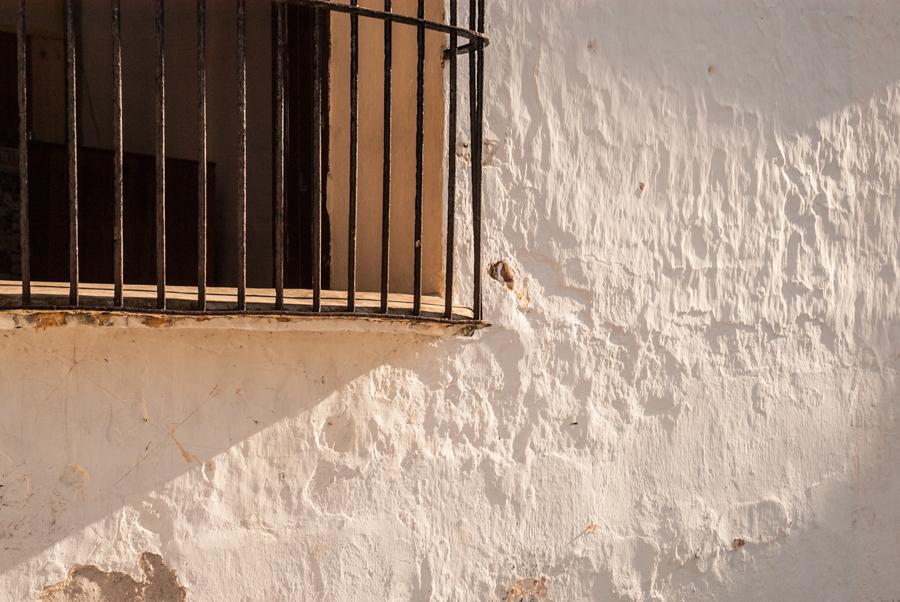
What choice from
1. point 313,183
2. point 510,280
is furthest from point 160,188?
point 510,280

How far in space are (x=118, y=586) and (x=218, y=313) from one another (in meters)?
0.61

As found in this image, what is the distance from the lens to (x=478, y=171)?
2236 mm

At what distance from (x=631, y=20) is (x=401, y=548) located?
1.53m

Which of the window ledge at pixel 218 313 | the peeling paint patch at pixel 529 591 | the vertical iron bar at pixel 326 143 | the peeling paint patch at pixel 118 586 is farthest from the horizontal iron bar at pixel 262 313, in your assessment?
the peeling paint patch at pixel 529 591

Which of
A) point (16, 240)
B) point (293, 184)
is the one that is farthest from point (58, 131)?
point (293, 184)

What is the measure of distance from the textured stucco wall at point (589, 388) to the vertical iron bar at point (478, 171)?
152 millimetres

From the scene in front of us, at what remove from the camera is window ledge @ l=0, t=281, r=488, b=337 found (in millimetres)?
1789

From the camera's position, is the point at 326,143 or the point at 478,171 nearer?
the point at 478,171

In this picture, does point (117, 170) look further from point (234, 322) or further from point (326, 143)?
point (326, 143)

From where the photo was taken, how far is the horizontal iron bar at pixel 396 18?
1.99 meters

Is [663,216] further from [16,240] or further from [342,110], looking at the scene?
[16,240]

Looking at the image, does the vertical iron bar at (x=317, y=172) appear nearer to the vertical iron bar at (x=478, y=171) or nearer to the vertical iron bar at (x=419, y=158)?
the vertical iron bar at (x=419, y=158)

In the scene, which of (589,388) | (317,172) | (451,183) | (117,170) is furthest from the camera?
(589,388)

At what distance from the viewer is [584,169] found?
254 cm
